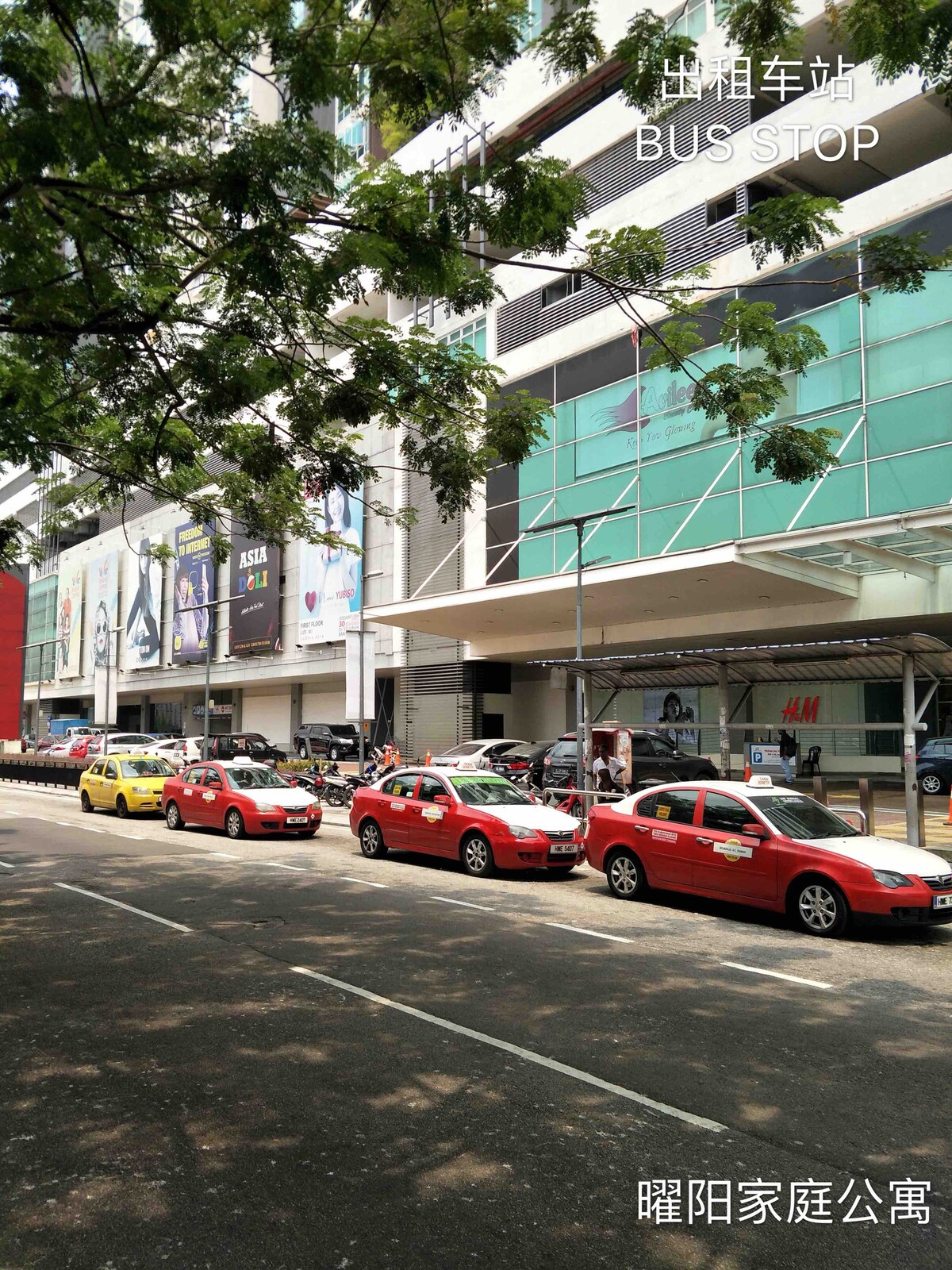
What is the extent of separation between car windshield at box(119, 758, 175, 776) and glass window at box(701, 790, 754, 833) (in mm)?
17008

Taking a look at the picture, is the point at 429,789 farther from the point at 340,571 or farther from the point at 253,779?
the point at 340,571

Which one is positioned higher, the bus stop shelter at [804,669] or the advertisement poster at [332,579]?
the advertisement poster at [332,579]

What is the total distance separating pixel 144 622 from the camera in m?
65.4

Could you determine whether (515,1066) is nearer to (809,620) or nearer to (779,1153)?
(779,1153)

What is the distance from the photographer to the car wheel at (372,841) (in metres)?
15.9

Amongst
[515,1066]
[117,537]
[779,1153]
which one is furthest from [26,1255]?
[117,537]

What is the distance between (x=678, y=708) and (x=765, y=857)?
86.5ft

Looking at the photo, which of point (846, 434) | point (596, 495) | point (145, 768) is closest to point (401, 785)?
point (145, 768)

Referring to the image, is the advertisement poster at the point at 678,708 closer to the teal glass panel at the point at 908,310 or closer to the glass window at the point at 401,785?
the teal glass panel at the point at 908,310

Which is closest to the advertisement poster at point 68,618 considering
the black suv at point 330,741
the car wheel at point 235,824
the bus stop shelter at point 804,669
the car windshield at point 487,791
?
the black suv at point 330,741

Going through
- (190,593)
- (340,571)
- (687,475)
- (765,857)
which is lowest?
(765,857)

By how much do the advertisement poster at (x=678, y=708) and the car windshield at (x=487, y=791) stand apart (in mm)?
20240

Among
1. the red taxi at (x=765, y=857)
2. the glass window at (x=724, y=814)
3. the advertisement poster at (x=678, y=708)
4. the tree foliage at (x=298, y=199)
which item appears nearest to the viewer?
the tree foliage at (x=298, y=199)

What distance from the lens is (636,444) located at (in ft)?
95.3
